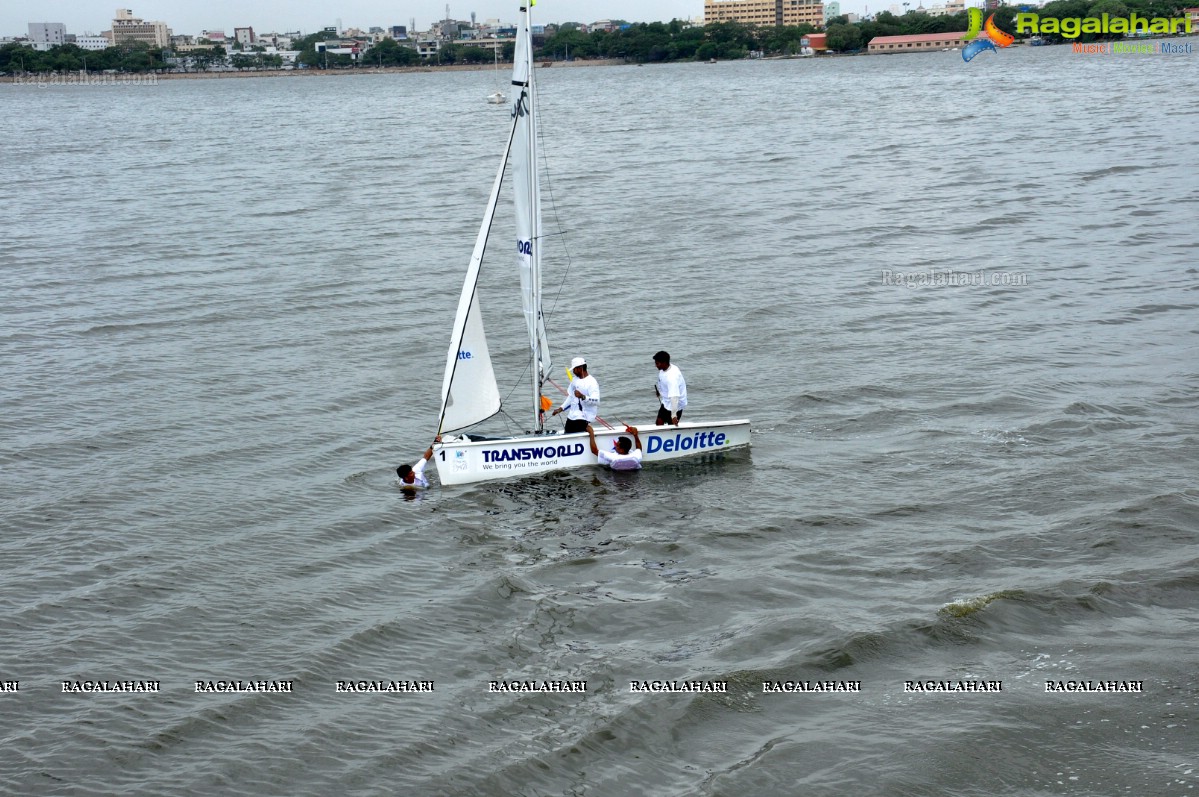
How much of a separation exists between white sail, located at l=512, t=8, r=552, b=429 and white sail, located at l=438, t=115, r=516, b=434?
1.20 feet

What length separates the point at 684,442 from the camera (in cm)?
2019

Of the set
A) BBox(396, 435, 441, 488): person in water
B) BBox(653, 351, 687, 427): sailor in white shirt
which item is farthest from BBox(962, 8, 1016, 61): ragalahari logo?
BBox(396, 435, 441, 488): person in water

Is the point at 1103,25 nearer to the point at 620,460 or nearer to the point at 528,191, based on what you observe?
the point at 528,191

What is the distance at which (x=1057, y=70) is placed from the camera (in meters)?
121

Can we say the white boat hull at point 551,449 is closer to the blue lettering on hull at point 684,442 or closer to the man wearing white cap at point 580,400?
the blue lettering on hull at point 684,442

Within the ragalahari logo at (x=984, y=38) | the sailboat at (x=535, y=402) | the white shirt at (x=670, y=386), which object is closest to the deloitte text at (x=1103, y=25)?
the ragalahari logo at (x=984, y=38)

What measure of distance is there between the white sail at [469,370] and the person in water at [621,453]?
77.9 inches

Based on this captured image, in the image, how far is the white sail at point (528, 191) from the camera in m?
18.6

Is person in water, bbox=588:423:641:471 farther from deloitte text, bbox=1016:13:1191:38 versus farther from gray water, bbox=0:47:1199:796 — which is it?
deloitte text, bbox=1016:13:1191:38

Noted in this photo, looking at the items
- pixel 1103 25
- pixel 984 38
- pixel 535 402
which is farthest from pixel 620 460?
pixel 984 38

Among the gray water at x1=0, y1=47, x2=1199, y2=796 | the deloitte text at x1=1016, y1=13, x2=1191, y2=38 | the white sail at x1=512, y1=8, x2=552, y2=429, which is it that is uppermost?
the deloitte text at x1=1016, y1=13, x2=1191, y2=38

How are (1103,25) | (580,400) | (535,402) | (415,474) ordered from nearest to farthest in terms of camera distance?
(415,474) → (580,400) → (535,402) → (1103,25)

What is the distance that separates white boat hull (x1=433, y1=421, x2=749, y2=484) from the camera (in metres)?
19.4

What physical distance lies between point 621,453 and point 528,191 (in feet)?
15.1
